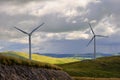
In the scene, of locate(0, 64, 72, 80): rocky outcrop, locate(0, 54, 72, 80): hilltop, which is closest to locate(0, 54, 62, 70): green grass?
locate(0, 54, 72, 80): hilltop

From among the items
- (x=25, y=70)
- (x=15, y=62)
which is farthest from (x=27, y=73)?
(x=15, y=62)

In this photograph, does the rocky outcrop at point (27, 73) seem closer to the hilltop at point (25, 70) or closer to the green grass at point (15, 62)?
the hilltop at point (25, 70)

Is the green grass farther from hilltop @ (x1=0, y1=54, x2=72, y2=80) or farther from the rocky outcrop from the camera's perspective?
the rocky outcrop

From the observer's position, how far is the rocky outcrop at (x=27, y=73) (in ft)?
91.5

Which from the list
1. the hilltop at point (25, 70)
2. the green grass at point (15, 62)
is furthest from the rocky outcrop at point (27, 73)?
the green grass at point (15, 62)

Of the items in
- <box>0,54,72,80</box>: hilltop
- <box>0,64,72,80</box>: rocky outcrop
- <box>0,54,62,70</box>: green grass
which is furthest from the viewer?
<box>0,54,62,70</box>: green grass

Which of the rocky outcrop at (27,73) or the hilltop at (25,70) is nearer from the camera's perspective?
the rocky outcrop at (27,73)

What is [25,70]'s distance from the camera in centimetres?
3136

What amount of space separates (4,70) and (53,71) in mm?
11469

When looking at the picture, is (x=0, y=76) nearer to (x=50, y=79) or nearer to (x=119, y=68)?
(x=50, y=79)

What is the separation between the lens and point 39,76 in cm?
3391

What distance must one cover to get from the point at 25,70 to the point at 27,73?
0.38 metres

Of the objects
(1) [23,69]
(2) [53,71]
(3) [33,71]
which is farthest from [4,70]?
(2) [53,71]

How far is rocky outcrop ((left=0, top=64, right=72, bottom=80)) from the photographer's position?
27.9 meters
